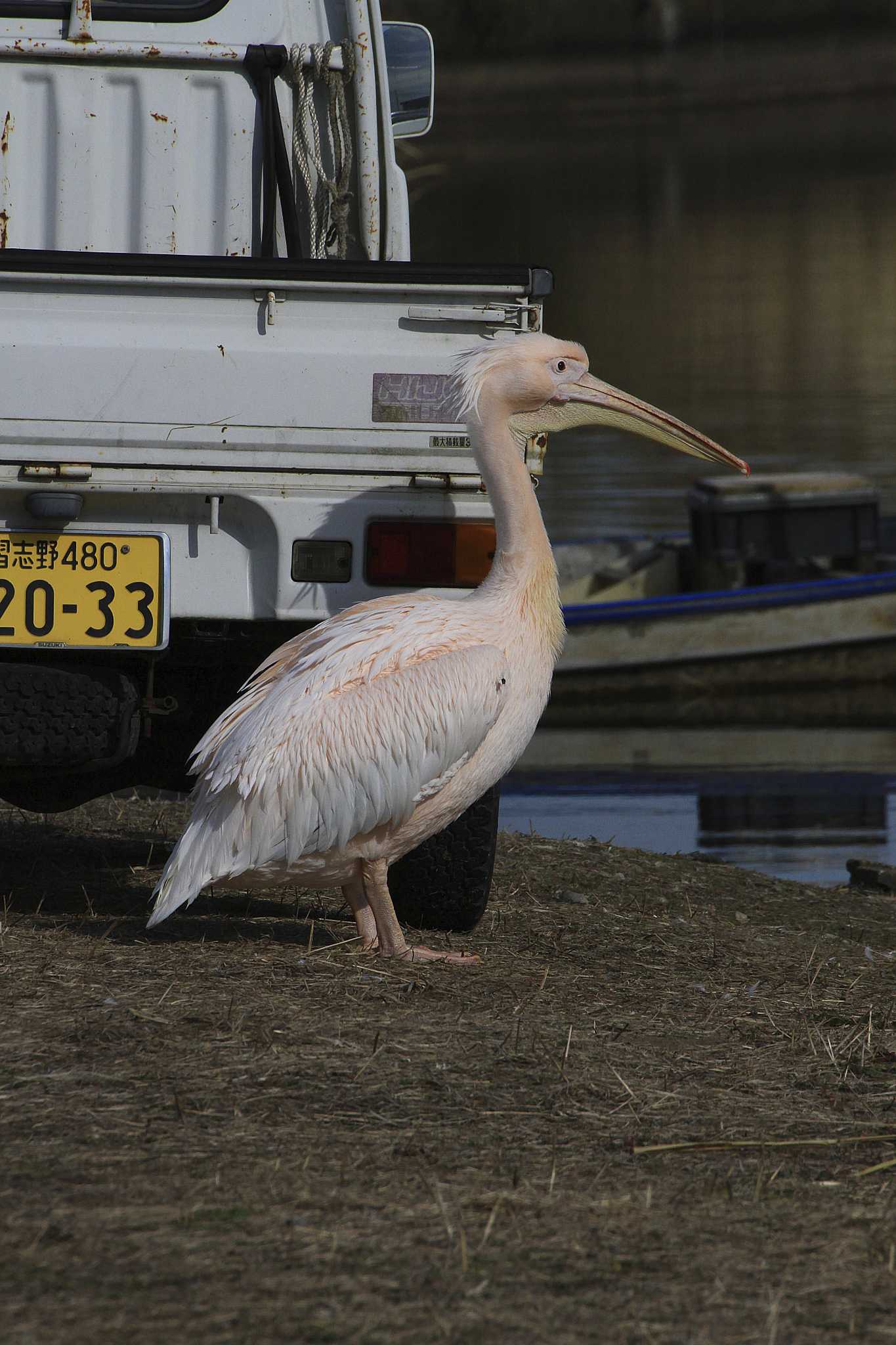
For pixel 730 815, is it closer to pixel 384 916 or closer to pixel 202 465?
pixel 384 916

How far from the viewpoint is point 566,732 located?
11.0 meters

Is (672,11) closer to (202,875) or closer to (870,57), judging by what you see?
(870,57)

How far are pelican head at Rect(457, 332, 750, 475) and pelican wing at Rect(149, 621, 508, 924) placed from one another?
0.61 m

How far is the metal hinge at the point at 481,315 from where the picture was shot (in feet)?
13.9

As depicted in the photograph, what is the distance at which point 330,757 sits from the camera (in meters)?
4.13

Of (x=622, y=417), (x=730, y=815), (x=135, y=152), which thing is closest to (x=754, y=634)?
(x=730, y=815)

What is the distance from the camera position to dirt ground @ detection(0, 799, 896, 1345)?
8.68 feet

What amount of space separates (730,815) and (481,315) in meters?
4.97

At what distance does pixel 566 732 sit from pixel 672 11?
169 feet

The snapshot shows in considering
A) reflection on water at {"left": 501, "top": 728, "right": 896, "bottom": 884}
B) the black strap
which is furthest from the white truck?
reflection on water at {"left": 501, "top": 728, "right": 896, "bottom": 884}

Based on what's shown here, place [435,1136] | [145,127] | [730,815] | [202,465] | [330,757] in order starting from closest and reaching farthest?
[435,1136], [330,757], [202,465], [145,127], [730,815]

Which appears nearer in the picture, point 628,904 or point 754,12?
point 628,904

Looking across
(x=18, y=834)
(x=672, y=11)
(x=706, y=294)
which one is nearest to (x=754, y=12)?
(x=672, y=11)

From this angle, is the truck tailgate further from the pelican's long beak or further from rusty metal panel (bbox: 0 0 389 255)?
rusty metal panel (bbox: 0 0 389 255)
